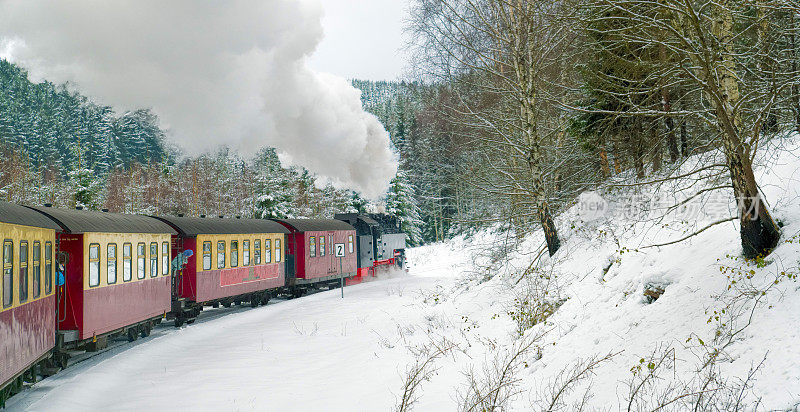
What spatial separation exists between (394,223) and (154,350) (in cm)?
2190

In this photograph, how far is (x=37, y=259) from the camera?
8.53 m

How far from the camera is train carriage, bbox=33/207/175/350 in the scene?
33.5 ft

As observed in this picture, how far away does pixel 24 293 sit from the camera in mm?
7871

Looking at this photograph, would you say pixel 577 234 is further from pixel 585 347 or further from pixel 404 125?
pixel 404 125

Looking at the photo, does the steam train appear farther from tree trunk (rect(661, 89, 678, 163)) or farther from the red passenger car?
tree trunk (rect(661, 89, 678, 163))

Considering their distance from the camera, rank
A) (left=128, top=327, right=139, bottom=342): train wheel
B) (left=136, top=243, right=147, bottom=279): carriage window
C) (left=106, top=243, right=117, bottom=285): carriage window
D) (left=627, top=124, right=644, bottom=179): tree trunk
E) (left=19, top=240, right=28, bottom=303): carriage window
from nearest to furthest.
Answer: (left=19, top=240, right=28, bottom=303): carriage window → (left=627, top=124, right=644, bottom=179): tree trunk → (left=106, top=243, right=117, bottom=285): carriage window → (left=136, top=243, right=147, bottom=279): carriage window → (left=128, top=327, right=139, bottom=342): train wheel

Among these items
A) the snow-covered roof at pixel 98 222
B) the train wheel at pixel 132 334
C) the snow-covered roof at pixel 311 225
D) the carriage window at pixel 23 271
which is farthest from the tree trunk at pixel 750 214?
the snow-covered roof at pixel 311 225

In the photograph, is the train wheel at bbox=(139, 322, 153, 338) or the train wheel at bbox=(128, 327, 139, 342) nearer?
the train wheel at bbox=(128, 327, 139, 342)

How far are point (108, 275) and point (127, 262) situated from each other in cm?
87

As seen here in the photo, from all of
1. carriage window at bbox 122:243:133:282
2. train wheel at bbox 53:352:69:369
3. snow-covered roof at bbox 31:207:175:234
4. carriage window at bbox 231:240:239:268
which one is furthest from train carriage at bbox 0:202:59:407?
carriage window at bbox 231:240:239:268

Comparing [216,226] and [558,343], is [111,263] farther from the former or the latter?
[558,343]

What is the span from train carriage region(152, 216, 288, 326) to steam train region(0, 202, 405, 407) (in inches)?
1.3

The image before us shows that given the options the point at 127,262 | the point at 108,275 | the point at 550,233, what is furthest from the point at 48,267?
the point at 550,233

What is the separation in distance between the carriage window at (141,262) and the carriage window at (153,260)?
35cm
